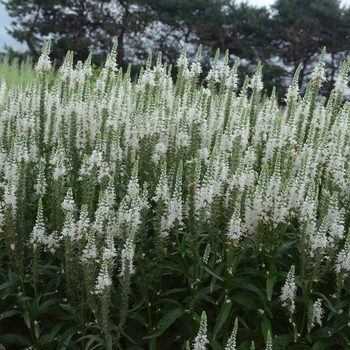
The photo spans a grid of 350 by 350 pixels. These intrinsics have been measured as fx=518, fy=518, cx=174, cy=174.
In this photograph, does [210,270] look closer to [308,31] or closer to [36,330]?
[36,330]

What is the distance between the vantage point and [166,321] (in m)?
3.83

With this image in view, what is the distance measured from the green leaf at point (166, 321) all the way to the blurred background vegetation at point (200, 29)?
24.5 metres

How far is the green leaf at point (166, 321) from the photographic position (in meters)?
3.81

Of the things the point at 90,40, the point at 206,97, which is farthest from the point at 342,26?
the point at 206,97

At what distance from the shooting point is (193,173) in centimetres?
400

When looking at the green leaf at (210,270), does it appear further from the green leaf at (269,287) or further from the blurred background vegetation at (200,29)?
the blurred background vegetation at (200,29)

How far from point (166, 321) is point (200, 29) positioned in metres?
27.0

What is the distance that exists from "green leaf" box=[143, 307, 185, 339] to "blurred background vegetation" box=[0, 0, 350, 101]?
24.5 metres

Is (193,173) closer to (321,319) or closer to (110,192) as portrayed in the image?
(110,192)

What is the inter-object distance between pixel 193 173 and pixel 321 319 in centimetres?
165

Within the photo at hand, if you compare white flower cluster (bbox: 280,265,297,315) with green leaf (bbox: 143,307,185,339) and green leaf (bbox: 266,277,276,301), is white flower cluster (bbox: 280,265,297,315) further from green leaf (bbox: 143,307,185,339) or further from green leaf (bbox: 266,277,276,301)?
green leaf (bbox: 143,307,185,339)

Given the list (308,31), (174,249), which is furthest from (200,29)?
(174,249)

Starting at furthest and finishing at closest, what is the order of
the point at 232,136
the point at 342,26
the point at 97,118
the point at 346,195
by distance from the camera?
the point at 342,26 < the point at 97,118 < the point at 232,136 < the point at 346,195

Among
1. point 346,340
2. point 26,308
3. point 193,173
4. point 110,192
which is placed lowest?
point 26,308
